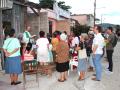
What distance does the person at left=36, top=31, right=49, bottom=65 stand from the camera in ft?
44.2

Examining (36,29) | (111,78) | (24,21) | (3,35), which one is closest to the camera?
(111,78)

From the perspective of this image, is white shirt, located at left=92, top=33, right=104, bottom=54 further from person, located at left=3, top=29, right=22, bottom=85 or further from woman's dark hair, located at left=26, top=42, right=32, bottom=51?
woman's dark hair, located at left=26, top=42, right=32, bottom=51

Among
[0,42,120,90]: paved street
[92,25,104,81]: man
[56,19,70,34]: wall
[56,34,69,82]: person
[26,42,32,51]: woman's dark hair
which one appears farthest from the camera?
[56,19,70,34]: wall

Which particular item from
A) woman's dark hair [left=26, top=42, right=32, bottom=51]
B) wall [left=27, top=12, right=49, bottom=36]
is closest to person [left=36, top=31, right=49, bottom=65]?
woman's dark hair [left=26, top=42, right=32, bottom=51]

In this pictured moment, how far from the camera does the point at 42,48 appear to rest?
13.5 metres

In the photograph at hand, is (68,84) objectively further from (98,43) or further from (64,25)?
(64,25)

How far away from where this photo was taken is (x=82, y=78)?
13.1m

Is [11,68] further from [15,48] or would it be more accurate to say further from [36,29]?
[36,29]

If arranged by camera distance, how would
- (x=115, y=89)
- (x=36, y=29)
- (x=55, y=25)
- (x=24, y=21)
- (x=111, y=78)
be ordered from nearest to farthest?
(x=115, y=89)
(x=111, y=78)
(x=24, y=21)
(x=36, y=29)
(x=55, y=25)

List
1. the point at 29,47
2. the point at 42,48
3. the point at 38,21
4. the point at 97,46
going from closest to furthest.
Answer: the point at 97,46 → the point at 42,48 → the point at 29,47 → the point at 38,21

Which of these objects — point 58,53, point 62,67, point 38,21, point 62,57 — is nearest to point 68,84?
point 62,67

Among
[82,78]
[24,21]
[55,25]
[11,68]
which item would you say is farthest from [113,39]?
[55,25]

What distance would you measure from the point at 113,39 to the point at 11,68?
5199 mm

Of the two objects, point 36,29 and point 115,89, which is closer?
point 115,89
